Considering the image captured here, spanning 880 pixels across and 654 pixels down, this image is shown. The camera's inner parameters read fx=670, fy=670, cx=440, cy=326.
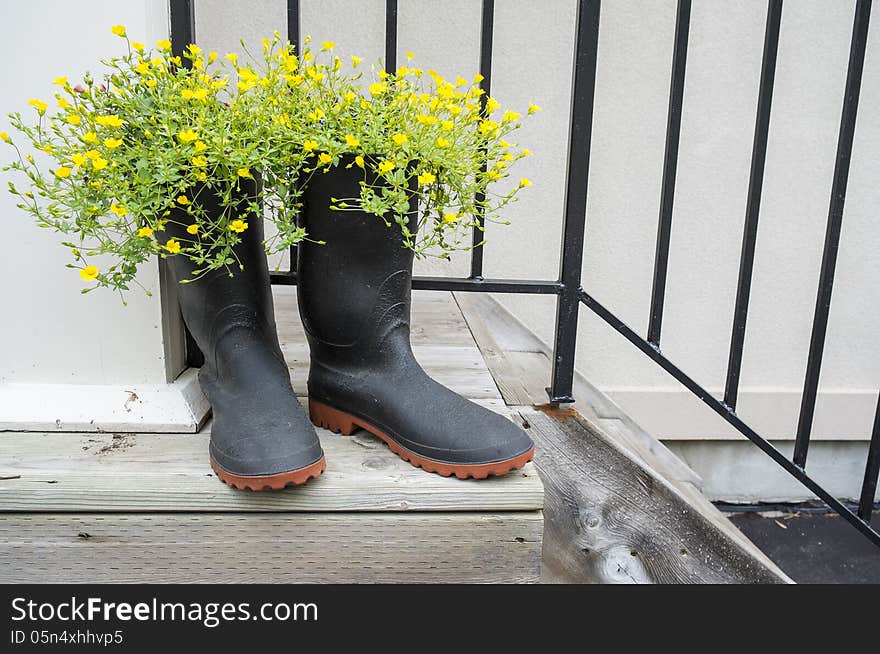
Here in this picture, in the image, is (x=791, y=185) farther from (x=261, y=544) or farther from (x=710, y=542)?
(x=261, y=544)

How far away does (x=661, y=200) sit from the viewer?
0.99m

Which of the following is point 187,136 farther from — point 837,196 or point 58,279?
point 837,196

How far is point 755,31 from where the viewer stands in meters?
1.93

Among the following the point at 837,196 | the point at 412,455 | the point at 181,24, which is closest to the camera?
the point at 412,455

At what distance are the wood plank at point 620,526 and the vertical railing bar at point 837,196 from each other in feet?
0.88

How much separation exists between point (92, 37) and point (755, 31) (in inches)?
71.7

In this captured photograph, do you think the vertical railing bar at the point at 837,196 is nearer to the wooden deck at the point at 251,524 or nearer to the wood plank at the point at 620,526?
the wood plank at the point at 620,526

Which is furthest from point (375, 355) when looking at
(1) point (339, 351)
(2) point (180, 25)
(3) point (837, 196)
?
(3) point (837, 196)

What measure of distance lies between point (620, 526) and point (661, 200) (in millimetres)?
472

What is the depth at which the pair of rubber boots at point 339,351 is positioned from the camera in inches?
28.3

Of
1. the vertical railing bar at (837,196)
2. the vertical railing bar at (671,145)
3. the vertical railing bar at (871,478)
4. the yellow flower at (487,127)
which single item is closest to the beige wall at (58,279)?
the yellow flower at (487,127)

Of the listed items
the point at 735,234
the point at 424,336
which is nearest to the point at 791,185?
the point at 735,234

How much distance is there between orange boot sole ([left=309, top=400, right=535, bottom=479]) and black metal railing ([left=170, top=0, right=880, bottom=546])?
214 millimetres

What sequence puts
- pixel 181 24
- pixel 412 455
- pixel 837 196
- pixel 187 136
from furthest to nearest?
1. pixel 837 196
2. pixel 181 24
3. pixel 412 455
4. pixel 187 136
